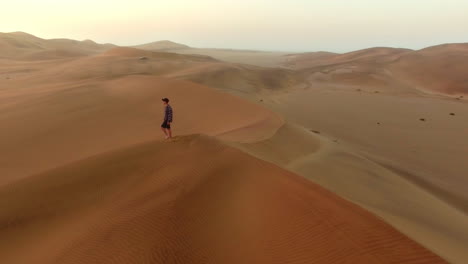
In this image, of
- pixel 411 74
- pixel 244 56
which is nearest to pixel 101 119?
pixel 411 74

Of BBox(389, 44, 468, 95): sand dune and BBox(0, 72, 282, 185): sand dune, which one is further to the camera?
BBox(389, 44, 468, 95): sand dune

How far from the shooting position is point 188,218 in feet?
16.1

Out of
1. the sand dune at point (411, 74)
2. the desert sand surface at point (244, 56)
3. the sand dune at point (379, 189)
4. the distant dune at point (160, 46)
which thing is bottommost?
the sand dune at point (379, 189)

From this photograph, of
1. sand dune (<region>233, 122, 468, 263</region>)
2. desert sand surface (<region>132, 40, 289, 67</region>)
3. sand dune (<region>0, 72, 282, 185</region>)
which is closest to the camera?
sand dune (<region>233, 122, 468, 263</region>)

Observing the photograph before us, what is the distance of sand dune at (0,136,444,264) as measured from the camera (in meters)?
4.17

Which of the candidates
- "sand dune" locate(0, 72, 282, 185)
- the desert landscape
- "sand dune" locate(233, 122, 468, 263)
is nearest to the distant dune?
"sand dune" locate(0, 72, 282, 185)

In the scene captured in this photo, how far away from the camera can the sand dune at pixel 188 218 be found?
4172mm

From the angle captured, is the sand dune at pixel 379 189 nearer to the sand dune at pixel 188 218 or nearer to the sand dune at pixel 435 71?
the sand dune at pixel 188 218

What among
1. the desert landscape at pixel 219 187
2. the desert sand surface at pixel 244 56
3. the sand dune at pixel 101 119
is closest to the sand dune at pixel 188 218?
the desert landscape at pixel 219 187

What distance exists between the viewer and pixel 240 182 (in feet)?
19.6

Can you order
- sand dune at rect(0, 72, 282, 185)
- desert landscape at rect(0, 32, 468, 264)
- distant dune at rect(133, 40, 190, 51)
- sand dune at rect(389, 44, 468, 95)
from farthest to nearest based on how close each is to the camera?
distant dune at rect(133, 40, 190, 51)
sand dune at rect(389, 44, 468, 95)
sand dune at rect(0, 72, 282, 185)
desert landscape at rect(0, 32, 468, 264)

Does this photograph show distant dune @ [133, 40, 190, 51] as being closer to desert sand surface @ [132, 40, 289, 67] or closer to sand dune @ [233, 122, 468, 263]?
desert sand surface @ [132, 40, 289, 67]

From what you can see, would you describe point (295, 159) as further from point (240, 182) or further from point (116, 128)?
point (116, 128)

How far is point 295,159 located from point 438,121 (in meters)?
13.3
